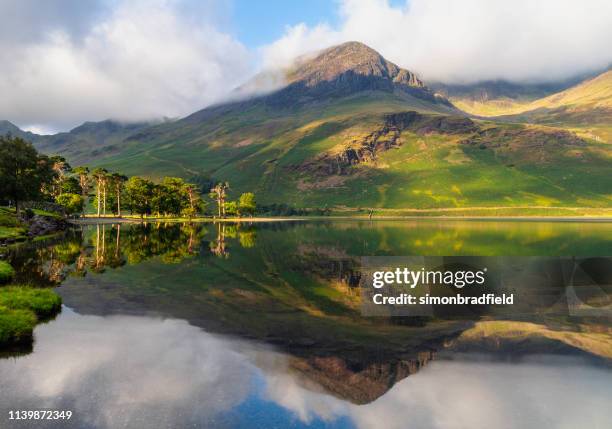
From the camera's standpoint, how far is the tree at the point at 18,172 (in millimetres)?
101812

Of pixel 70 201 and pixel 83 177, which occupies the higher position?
pixel 83 177

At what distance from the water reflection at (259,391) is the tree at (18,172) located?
9720 cm

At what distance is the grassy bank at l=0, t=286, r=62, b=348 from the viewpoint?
2414 centimetres

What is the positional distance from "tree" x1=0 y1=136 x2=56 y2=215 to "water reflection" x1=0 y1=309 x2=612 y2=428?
97.2 metres

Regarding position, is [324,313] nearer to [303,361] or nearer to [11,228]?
[303,361]

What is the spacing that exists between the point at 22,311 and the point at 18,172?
322ft

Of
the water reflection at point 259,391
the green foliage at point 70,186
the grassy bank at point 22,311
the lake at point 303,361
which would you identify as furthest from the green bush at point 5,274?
the green foliage at point 70,186

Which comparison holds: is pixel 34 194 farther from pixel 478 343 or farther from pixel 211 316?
pixel 478 343

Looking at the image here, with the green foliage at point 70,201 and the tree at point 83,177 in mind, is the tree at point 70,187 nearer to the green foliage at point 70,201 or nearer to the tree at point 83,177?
the tree at point 83,177

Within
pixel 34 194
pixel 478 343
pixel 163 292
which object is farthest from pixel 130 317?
pixel 34 194

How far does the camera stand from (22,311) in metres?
27.5

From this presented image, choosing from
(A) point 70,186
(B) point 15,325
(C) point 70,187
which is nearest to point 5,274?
(B) point 15,325

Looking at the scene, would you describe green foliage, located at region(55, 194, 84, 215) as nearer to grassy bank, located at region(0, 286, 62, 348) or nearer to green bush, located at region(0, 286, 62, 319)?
grassy bank, located at region(0, 286, 62, 348)

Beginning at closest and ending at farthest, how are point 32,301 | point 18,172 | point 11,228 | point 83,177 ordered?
point 32,301 < point 11,228 < point 18,172 < point 83,177
